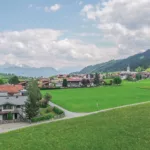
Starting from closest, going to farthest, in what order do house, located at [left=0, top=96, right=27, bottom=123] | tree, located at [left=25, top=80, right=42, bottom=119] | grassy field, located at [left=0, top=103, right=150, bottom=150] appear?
1. grassy field, located at [left=0, top=103, right=150, bottom=150]
2. tree, located at [left=25, top=80, right=42, bottom=119]
3. house, located at [left=0, top=96, right=27, bottom=123]

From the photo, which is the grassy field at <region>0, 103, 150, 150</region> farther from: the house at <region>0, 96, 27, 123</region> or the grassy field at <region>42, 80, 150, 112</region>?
the grassy field at <region>42, 80, 150, 112</region>

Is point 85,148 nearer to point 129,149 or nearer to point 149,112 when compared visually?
point 129,149

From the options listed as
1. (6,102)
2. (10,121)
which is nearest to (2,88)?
(6,102)

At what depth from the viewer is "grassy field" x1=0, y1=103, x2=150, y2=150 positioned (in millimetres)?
25406

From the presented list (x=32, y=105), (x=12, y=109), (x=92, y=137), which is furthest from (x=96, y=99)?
(x=92, y=137)

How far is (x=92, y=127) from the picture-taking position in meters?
32.4

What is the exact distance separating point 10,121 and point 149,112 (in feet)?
114

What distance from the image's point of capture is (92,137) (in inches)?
1100

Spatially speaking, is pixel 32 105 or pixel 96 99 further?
pixel 96 99

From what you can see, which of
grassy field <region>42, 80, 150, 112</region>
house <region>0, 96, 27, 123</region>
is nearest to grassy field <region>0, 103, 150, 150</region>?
house <region>0, 96, 27, 123</region>

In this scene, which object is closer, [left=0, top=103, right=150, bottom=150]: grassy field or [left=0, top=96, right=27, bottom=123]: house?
[left=0, top=103, right=150, bottom=150]: grassy field

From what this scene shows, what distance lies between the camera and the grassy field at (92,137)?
2541 cm

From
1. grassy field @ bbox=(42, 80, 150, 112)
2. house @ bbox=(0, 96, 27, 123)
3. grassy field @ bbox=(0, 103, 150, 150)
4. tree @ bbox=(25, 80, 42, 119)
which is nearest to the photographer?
grassy field @ bbox=(0, 103, 150, 150)

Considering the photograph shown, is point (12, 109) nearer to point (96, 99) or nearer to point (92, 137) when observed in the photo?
point (96, 99)
